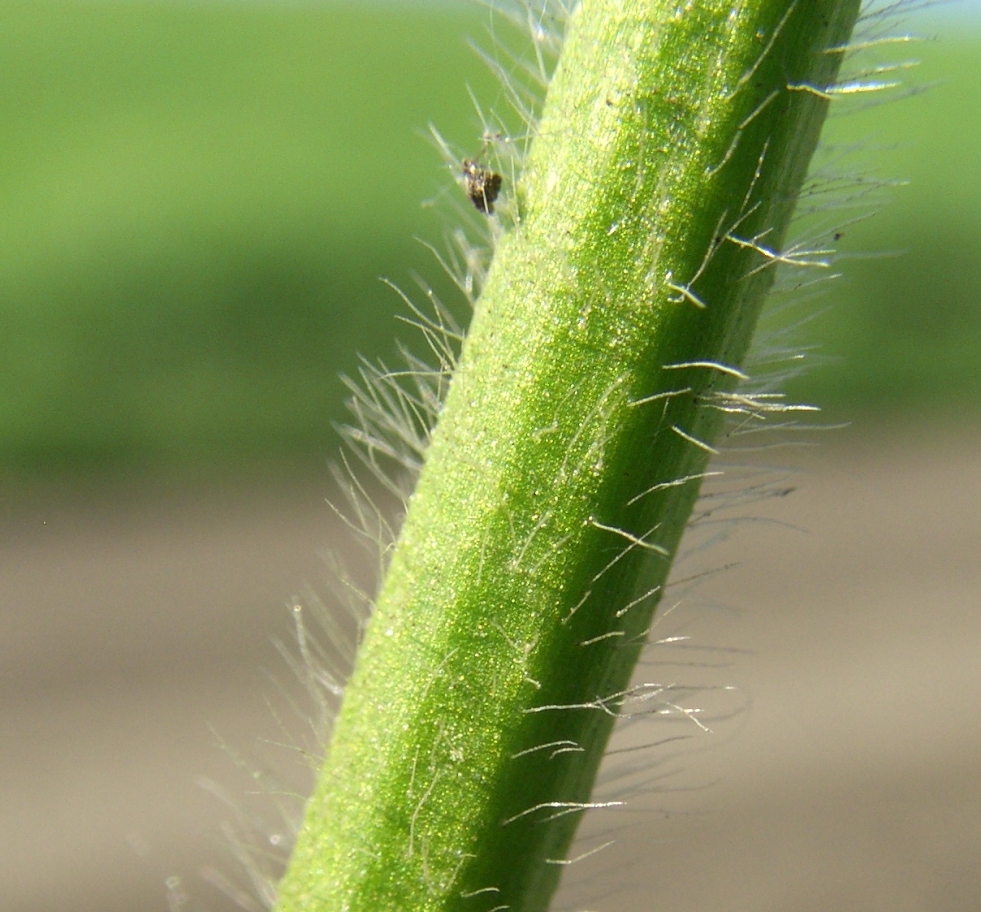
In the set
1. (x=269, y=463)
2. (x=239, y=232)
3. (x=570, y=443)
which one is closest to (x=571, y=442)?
(x=570, y=443)

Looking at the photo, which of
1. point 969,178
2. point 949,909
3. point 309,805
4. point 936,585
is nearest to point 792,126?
point 309,805

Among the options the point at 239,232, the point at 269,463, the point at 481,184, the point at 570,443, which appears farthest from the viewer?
the point at 239,232

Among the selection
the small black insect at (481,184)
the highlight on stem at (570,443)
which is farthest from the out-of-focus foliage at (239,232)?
the highlight on stem at (570,443)

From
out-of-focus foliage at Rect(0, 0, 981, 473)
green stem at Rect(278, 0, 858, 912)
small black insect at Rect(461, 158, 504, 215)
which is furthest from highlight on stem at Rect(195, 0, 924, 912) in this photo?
out-of-focus foliage at Rect(0, 0, 981, 473)

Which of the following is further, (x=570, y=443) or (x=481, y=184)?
(x=481, y=184)

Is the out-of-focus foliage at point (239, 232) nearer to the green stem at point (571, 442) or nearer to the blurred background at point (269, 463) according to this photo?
the blurred background at point (269, 463)

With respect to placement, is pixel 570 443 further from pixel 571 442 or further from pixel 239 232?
pixel 239 232
